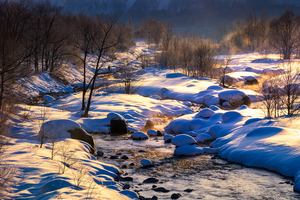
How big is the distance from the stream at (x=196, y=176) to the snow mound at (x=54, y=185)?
220cm

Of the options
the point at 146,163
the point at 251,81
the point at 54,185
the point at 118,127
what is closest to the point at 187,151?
the point at 146,163

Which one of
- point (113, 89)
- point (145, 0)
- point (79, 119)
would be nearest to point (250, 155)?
point (79, 119)

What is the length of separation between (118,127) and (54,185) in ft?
31.1

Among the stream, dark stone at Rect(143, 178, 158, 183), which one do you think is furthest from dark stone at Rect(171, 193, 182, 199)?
dark stone at Rect(143, 178, 158, 183)

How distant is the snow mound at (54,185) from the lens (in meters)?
5.73

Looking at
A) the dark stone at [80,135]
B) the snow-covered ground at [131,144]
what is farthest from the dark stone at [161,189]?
the dark stone at [80,135]

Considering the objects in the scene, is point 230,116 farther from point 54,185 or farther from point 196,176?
point 54,185

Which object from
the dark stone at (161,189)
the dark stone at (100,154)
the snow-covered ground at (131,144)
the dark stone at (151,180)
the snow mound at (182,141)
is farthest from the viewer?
the snow mound at (182,141)

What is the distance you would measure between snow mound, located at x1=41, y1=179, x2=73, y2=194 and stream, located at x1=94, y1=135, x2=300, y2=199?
2.20 metres

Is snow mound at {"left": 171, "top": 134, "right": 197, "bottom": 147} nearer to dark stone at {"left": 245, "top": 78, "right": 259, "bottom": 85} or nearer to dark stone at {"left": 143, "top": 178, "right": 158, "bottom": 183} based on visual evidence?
dark stone at {"left": 143, "top": 178, "right": 158, "bottom": 183}

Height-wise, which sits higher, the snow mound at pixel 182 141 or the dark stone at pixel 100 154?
the snow mound at pixel 182 141

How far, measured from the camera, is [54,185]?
5.92 meters

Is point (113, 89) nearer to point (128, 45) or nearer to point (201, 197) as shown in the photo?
point (201, 197)

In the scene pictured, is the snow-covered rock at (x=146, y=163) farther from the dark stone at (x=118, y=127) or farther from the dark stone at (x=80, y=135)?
the dark stone at (x=118, y=127)
